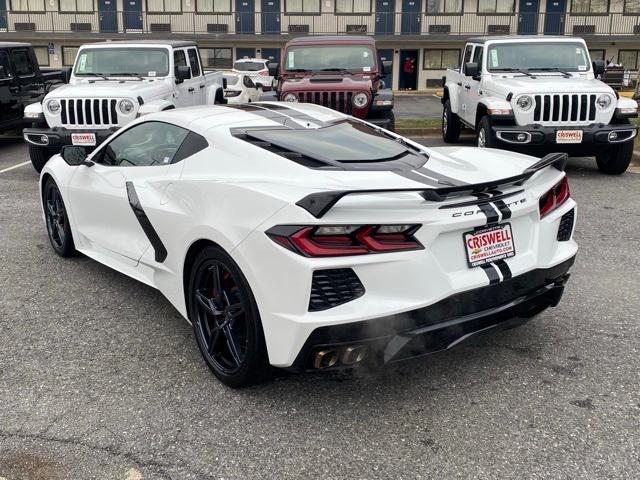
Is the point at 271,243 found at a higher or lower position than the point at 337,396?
higher

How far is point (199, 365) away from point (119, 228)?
1.23 m

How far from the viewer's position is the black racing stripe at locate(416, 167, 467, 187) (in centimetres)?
308

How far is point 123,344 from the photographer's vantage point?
391cm

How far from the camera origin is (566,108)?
877 centimetres

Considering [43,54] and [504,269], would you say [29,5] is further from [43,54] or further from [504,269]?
[504,269]

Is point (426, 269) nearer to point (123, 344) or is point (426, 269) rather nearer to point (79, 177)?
point (123, 344)

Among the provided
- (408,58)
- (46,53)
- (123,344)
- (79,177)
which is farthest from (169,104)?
(46,53)

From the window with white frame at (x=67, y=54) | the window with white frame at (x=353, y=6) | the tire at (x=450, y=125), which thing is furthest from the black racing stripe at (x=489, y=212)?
the window with white frame at (x=67, y=54)

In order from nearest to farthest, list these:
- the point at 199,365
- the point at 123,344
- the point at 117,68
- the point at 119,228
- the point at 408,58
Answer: the point at 199,365 → the point at 123,344 → the point at 119,228 → the point at 117,68 → the point at 408,58

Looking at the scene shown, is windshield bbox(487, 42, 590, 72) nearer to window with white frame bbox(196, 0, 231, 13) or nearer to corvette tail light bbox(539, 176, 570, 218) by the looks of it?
corvette tail light bbox(539, 176, 570, 218)

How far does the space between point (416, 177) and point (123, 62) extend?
331 inches

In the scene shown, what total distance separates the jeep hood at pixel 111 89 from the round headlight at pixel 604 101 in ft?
20.2

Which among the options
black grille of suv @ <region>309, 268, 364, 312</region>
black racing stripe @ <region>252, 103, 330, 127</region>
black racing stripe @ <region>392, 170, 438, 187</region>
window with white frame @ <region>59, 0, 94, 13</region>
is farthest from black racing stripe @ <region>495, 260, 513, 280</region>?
window with white frame @ <region>59, 0, 94, 13</region>

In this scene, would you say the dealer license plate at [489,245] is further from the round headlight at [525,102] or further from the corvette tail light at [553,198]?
the round headlight at [525,102]
